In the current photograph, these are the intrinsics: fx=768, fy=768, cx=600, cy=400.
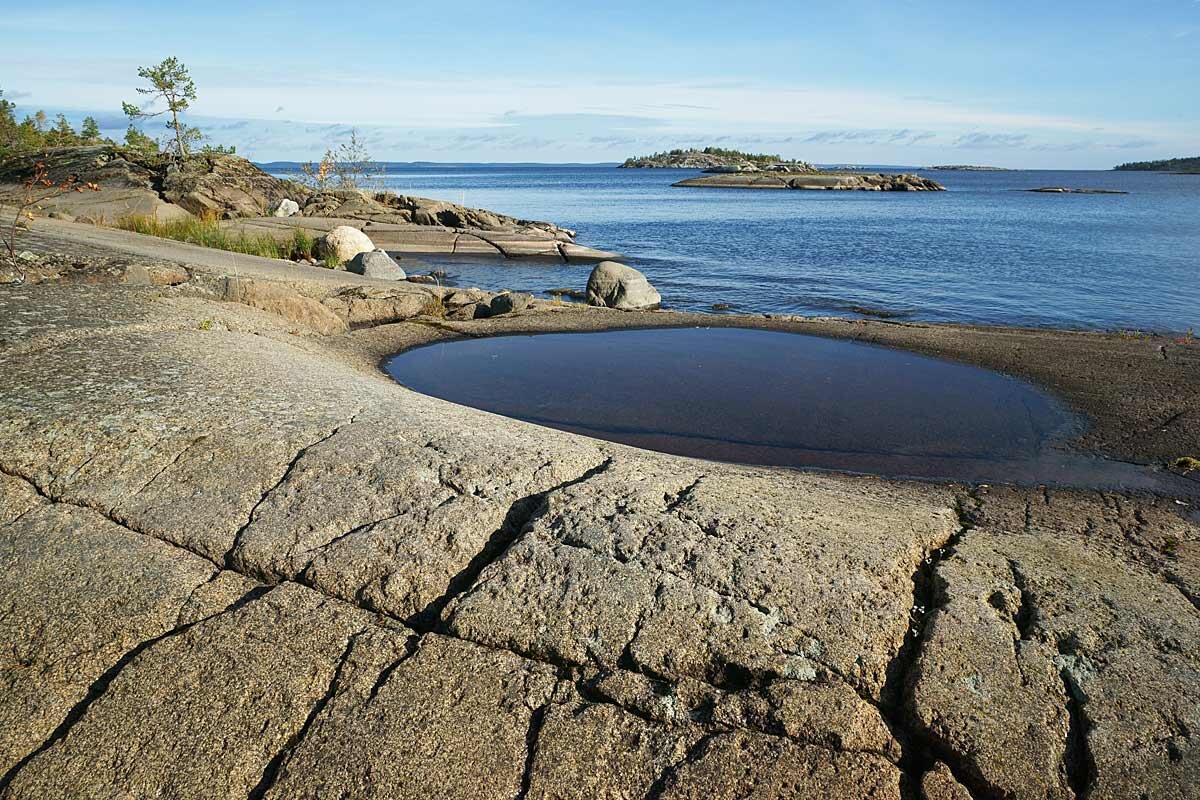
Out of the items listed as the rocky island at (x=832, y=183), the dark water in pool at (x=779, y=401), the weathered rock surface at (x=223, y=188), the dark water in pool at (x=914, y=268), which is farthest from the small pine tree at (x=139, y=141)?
the rocky island at (x=832, y=183)

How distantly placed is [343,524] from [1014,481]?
507 cm

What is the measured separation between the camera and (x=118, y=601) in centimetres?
300

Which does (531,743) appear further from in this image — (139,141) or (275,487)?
(139,141)

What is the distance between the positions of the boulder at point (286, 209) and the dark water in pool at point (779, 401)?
61.2 ft

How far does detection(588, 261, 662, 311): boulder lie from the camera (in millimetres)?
14789

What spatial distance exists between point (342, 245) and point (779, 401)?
44.5 feet

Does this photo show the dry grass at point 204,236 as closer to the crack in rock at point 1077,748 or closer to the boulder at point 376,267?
the boulder at point 376,267

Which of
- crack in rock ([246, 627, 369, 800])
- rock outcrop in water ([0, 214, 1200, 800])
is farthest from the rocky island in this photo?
crack in rock ([246, 627, 369, 800])

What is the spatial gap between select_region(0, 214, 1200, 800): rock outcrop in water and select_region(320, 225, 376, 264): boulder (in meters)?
14.0

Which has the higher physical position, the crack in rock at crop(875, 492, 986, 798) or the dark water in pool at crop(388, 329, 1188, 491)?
the crack in rock at crop(875, 492, 986, 798)

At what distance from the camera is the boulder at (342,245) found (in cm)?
1814

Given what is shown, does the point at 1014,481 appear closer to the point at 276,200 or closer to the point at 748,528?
the point at 748,528

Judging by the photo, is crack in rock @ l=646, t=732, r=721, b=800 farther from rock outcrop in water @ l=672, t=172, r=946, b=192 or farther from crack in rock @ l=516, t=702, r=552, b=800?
rock outcrop in water @ l=672, t=172, r=946, b=192

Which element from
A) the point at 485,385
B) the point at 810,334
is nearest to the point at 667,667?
the point at 485,385
